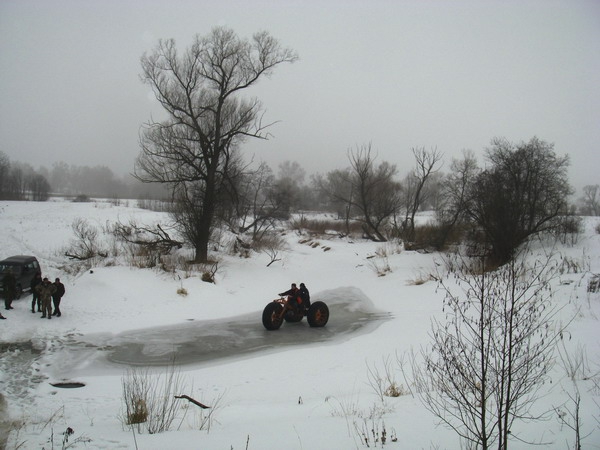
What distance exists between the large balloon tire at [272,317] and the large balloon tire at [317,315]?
109 centimetres

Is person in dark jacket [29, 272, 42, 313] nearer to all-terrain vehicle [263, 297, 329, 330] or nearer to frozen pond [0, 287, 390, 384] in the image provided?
frozen pond [0, 287, 390, 384]

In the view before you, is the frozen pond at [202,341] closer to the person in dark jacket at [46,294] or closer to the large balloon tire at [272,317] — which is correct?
the large balloon tire at [272,317]

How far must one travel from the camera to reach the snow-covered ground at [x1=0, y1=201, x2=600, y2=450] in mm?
4648

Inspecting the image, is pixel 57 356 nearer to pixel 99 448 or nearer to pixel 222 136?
pixel 99 448

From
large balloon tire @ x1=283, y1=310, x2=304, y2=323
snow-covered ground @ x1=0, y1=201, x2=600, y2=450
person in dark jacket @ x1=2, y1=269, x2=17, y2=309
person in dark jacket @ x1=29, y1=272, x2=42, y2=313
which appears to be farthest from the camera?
large balloon tire @ x1=283, y1=310, x2=304, y2=323

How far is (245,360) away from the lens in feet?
31.6

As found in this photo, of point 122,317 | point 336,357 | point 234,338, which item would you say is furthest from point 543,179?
point 122,317

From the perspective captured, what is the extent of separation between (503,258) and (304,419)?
64.9 ft

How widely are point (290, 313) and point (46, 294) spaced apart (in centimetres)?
858

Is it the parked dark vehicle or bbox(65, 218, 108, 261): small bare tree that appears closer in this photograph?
the parked dark vehicle

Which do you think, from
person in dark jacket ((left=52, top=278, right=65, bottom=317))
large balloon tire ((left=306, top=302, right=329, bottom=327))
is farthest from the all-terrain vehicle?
person in dark jacket ((left=52, top=278, right=65, bottom=317))

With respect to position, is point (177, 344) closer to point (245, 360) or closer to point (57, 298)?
point (245, 360)

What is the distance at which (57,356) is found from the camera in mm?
9367

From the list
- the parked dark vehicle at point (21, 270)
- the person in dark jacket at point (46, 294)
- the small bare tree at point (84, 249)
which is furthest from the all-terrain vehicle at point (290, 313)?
the small bare tree at point (84, 249)
